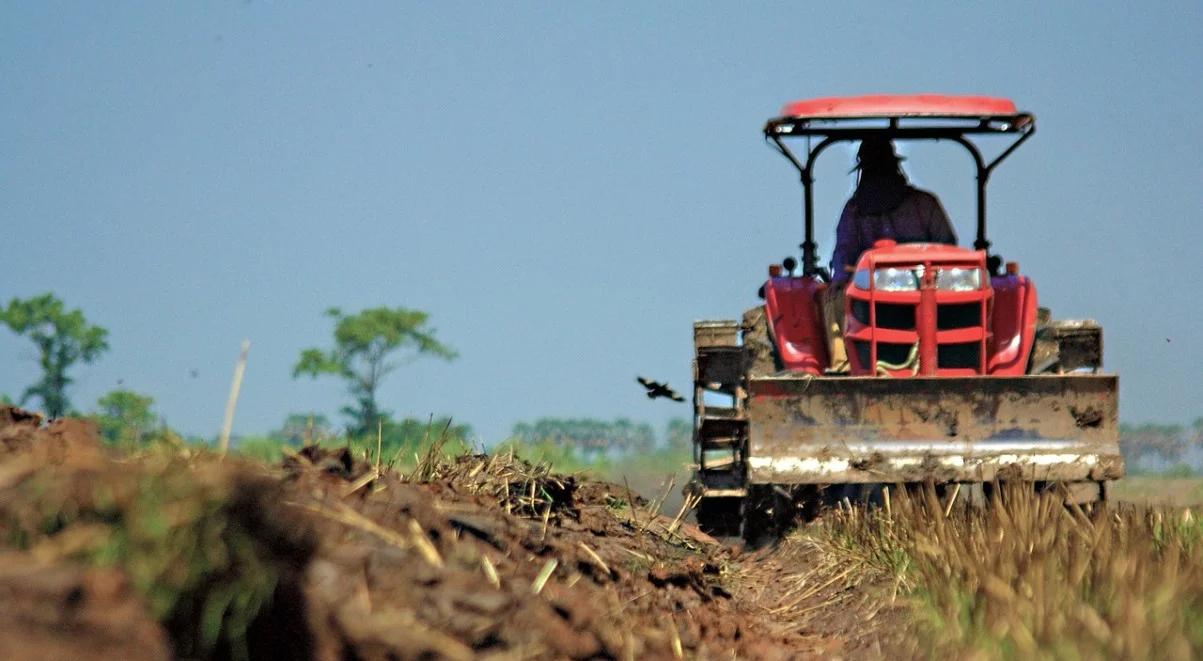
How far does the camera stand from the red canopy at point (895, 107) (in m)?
11.5

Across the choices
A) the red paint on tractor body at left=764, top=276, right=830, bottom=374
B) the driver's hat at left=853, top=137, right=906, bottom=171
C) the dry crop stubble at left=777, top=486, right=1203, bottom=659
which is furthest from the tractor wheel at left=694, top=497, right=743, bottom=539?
the driver's hat at left=853, top=137, right=906, bottom=171

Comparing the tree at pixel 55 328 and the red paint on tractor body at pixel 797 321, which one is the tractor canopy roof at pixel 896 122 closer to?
the red paint on tractor body at pixel 797 321

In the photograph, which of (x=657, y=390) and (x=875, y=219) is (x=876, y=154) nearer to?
(x=875, y=219)

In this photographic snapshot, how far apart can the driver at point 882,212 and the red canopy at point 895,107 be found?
608 mm

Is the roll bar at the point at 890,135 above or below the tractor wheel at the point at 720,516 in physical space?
above

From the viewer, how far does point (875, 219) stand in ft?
39.5

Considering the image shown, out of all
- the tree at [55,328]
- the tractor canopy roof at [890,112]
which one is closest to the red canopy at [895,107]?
the tractor canopy roof at [890,112]

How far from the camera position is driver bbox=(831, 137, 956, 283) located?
11984 millimetres

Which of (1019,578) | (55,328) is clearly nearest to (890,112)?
(1019,578)

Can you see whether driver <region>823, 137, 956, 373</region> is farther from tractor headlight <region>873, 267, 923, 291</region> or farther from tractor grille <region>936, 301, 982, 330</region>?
tractor grille <region>936, 301, 982, 330</region>

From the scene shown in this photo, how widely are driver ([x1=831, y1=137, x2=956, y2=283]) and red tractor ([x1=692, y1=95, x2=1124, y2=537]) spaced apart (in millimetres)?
177

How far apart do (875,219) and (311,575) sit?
8087mm

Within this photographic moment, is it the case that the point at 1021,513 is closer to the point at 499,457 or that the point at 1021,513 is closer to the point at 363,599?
the point at 499,457

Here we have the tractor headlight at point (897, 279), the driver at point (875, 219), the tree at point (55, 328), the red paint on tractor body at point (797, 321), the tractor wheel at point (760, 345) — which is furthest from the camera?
the tree at point (55, 328)
